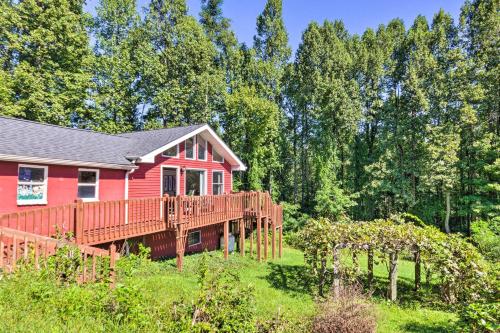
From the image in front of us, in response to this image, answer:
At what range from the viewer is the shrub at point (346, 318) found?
208 inches

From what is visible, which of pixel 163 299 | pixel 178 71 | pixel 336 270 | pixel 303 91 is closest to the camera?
pixel 163 299

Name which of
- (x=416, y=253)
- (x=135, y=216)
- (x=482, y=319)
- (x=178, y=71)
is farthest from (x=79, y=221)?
(x=178, y=71)

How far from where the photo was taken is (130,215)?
9.16 metres

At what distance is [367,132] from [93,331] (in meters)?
26.4

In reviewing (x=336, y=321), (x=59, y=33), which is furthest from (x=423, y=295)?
(x=59, y=33)

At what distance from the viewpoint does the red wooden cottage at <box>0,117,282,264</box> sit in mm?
8516

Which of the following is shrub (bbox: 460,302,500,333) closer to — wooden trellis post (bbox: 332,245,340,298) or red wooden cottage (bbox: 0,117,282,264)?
wooden trellis post (bbox: 332,245,340,298)

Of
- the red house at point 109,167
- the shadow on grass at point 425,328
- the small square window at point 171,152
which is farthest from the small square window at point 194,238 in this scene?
the shadow on grass at point 425,328

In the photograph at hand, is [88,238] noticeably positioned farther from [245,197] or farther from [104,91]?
[104,91]

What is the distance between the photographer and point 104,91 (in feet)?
A: 75.5

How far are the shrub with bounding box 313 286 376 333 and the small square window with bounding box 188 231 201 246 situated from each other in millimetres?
10099

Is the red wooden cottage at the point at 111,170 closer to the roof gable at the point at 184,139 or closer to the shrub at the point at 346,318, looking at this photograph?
the roof gable at the point at 184,139

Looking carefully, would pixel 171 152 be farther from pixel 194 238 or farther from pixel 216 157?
pixel 194 238

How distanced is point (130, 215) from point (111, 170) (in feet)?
9.69
